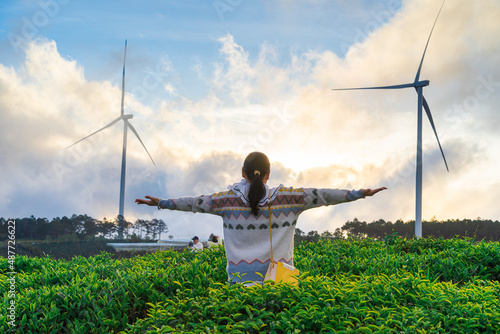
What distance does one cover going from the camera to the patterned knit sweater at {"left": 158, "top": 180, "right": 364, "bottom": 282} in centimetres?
487

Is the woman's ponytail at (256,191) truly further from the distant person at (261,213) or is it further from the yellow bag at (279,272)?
the yellow bag at (279,272)

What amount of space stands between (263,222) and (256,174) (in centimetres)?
52

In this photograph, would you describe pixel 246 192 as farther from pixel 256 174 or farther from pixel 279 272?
pixel 279 272

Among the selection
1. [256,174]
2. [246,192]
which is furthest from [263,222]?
[256,174]

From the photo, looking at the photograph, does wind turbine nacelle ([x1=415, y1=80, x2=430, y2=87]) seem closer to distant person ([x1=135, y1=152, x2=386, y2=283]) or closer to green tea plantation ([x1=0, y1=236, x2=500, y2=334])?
green tea plantation ([x1=0, y1=236, x2=500, y2=334])

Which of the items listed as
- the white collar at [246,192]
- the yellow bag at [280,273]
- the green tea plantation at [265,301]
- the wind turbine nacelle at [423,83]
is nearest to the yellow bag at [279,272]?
the yellow bag at [280,273]

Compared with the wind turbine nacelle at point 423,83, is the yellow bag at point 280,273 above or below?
below

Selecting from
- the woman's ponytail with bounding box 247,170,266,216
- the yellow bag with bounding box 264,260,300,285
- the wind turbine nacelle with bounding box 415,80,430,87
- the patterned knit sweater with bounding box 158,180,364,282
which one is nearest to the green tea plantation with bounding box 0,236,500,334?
the yellow bag with bounding box 264,260,300,285

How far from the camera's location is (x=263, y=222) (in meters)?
4.86

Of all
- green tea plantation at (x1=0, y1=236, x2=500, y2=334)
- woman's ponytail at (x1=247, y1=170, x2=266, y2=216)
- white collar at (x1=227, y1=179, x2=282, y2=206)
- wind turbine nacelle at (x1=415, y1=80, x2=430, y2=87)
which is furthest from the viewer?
wind turbine nacelle at (x1=415, y1=80, x2=430, y2=87)

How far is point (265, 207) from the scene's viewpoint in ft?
15.9

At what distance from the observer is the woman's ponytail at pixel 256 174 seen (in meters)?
4.74

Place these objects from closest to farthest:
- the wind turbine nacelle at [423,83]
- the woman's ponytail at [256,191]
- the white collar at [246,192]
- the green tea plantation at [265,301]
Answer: the green tea plantation at [265,301] → the woman's ponytail at [256,191] → the white collar at [246,192] → the wind turbine nacelle at [423,83]

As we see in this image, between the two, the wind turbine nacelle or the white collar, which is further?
the wind turbine nacelle
